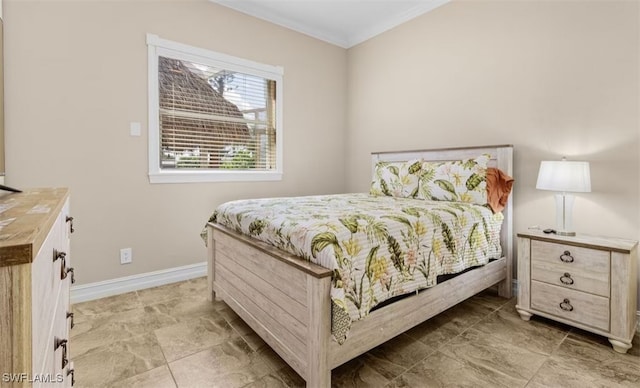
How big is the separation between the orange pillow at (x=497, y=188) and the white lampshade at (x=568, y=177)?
1.16ft

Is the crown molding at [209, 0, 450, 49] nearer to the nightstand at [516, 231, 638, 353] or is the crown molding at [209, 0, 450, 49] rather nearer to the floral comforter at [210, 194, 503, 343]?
the floral comforter at [210, 194, 503, 343]

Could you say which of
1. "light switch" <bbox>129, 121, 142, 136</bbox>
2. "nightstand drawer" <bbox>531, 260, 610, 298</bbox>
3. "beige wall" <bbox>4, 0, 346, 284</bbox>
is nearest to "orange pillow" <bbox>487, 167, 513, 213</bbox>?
"nightstand drawer" <bbox>531, 260, 610, 298</bbox>

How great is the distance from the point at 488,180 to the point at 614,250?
0.86 metres

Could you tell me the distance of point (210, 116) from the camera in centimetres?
313

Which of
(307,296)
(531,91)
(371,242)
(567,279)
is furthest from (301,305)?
(531,91)

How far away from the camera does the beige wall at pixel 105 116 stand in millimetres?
2234

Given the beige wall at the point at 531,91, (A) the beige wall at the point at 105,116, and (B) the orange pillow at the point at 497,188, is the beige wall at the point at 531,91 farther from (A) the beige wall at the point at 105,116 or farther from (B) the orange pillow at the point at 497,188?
(A) the beige wall at the point at 105,116

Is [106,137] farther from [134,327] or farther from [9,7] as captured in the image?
[134,327]

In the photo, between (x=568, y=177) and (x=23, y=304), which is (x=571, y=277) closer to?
(x=568, y=177)

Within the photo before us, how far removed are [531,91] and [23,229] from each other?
10.1ft

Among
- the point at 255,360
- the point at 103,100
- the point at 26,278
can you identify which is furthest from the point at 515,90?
the point at 103,100

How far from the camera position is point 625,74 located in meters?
2.06

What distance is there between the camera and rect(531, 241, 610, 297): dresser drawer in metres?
1.87

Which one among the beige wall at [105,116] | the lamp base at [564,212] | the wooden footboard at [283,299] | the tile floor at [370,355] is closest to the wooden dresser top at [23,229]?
the wooden footboard at [283,299]
